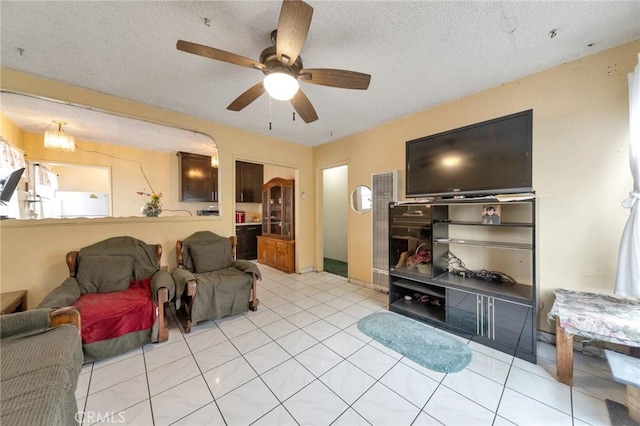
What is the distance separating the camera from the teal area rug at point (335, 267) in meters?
4.67

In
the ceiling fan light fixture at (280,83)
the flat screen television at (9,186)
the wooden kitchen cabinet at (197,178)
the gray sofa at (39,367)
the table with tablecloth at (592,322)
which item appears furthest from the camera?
the wooden kitchen cabinet at (197,178)

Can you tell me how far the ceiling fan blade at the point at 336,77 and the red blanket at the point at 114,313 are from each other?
8.11 feet

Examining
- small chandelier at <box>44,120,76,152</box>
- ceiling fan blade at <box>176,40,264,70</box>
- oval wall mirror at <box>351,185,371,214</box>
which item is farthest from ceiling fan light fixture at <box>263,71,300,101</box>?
small chandelier at <box>44,120,76,152</box>

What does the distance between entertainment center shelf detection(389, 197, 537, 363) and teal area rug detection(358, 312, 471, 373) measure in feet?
0.54

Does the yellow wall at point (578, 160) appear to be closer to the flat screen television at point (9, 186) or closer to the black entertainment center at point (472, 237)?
the black entertainment center at point (472, 237)

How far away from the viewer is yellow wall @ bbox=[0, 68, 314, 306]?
214 cm

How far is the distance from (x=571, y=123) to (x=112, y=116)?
15.7 ft

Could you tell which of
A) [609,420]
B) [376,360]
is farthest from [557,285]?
[376,360]

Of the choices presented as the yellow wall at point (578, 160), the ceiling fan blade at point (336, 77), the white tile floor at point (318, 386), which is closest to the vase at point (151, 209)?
the white tile floor at point (318, 386)

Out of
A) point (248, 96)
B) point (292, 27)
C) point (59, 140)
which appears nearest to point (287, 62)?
point (292, 27)

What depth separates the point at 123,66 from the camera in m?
2.06

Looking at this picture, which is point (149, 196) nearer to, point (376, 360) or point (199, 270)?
point (199, 270)

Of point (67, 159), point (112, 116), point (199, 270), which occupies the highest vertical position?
point (112, 116)

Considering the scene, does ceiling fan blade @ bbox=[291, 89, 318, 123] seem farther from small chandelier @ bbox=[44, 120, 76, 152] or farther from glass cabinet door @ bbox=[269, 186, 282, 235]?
glass cabinet door @ bbox=[269, 186, 282, 235]
